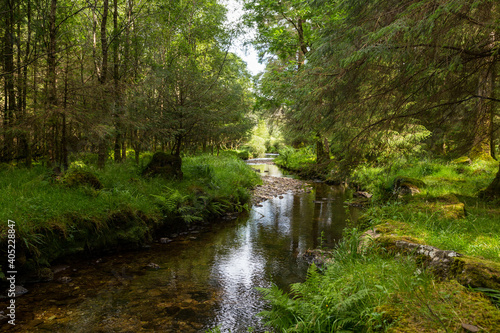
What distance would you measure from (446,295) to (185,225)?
6.86 m

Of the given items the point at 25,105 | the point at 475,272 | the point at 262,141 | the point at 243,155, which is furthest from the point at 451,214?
the point at 262,141

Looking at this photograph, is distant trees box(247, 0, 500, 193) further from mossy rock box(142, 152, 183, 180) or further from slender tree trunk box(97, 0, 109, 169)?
slender tree trunk box(97, 0, 109, 169)

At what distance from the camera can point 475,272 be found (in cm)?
285

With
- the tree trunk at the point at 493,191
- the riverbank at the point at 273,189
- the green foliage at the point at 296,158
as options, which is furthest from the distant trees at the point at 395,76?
the green foliage at the point at 296,158

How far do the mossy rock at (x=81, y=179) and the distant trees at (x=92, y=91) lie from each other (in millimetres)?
1001

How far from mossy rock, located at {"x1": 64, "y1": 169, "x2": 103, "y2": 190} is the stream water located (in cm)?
215

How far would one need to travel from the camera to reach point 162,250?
672 centimetres

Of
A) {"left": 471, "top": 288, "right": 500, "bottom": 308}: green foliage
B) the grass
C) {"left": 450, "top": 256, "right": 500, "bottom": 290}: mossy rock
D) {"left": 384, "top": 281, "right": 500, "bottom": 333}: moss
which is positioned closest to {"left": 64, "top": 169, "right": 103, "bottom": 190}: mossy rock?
the grass

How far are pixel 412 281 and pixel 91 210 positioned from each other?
6.18 m

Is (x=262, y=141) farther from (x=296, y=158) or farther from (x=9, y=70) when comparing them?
(x=9, y=70)

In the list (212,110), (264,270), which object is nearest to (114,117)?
(212,110)

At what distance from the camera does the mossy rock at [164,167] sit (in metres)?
9.75

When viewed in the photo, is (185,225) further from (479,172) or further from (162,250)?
(479,172)

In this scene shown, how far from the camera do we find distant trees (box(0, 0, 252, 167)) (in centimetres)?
719
